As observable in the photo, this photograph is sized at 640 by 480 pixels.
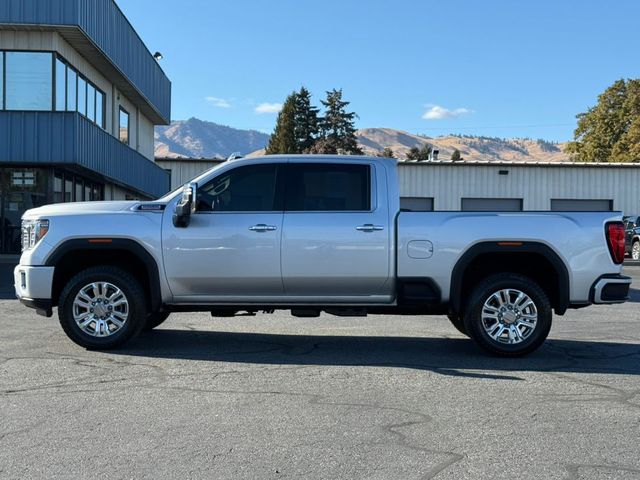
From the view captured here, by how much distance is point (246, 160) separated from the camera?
7758 mm

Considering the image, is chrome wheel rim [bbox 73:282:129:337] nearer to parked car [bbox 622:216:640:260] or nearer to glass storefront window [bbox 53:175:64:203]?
glass storefront window [bbox 53:175:64:203]

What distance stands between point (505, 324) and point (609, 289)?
1.10m

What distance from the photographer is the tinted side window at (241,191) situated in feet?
25.1

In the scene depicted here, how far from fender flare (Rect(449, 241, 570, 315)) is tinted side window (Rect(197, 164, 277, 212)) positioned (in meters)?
2.04

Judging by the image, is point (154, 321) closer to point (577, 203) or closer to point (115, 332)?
point (115, 332)

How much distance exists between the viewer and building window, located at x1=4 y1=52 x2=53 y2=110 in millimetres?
19953

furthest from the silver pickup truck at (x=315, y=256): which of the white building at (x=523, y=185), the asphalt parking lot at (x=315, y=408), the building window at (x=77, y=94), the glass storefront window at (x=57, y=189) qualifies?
the white building at (x=523, y=185)

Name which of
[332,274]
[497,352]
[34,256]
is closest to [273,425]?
[332,274]

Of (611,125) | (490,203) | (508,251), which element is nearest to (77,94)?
(508,251)

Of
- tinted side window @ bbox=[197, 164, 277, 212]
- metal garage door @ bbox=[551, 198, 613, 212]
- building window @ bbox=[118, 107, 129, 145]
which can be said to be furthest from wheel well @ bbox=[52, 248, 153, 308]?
metal garage door @ bbox=[551, 198, 613, 212]

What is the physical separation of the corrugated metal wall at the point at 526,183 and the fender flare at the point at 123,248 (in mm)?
32231

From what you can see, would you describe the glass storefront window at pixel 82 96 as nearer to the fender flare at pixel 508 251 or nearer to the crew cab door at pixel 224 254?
the crew cab door at pixel 224 254

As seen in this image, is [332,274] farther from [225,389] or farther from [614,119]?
[614,119]

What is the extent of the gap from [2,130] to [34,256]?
14009mm
